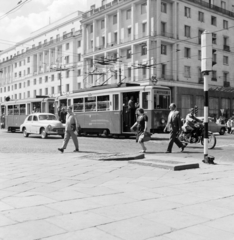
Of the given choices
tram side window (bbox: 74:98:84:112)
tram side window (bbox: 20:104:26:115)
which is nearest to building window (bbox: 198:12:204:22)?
tram side window (bbox: 20:104:26:115)

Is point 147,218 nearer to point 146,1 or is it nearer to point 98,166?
point 98,166

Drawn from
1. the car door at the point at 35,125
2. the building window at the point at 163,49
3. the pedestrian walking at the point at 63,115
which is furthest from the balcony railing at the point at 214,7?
the car door at the point at 35,125

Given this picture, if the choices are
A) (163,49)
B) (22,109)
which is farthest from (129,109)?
(163,49)

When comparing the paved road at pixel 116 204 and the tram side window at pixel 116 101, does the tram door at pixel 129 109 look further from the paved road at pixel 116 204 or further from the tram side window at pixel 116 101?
the paved road at pixel 116 204

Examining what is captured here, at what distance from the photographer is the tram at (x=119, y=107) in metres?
20.4

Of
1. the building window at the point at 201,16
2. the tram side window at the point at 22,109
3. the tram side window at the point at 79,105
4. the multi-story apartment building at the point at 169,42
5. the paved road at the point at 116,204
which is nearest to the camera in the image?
the paved road at the point at 116,204

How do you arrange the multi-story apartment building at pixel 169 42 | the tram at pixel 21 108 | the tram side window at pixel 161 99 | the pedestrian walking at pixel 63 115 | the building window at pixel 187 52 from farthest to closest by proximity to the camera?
the building window at pixel 187 52, the multi-story apartment building at pixel 169 42, the tram at pixel 21 108, the pedestrian walking at pixel 63 115, the tram side window at pixel 161 99

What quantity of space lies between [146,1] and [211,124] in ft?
68.6

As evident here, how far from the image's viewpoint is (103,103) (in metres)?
22.4

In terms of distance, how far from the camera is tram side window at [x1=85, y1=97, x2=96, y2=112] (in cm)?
2309

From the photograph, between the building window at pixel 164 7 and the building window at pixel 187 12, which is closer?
the building window at pixel 164 7

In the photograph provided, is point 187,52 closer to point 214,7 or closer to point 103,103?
point 214,7

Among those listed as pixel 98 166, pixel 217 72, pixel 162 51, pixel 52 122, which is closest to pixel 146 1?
pixel 162 51

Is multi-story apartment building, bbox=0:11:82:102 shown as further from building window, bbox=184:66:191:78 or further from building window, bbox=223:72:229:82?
building window, bbox=223:72:229:82
